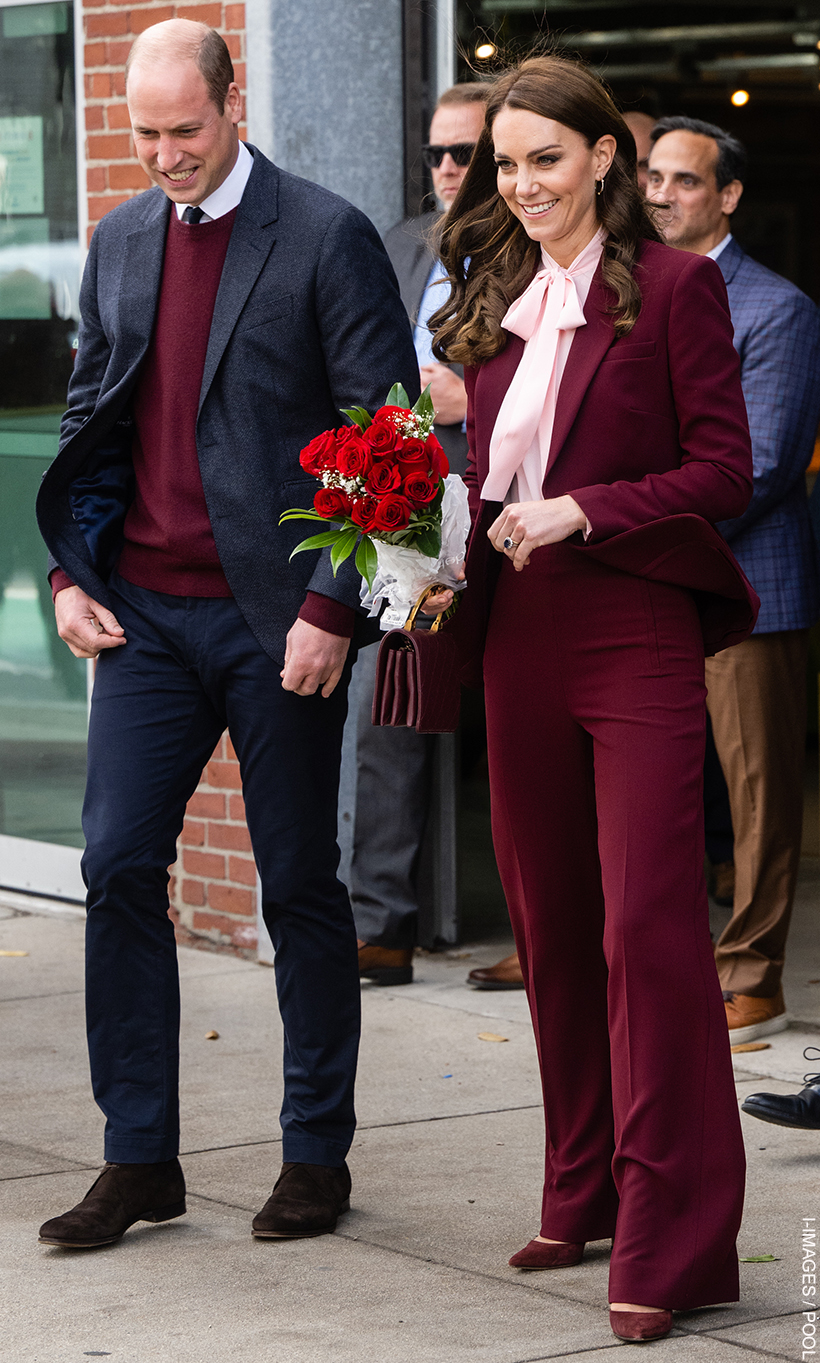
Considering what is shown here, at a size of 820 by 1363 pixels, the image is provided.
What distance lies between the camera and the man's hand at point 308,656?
3.85 meters

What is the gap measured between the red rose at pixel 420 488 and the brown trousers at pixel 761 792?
85.2 inches

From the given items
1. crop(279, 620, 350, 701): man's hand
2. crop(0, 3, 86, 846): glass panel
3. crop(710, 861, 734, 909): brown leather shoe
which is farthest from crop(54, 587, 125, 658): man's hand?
crop(710, 861, 734, 909): brown leather shoe

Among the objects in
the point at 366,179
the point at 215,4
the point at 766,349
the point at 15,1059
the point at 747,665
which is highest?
the point at 215,4

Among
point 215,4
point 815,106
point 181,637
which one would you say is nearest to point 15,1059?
point 181,637

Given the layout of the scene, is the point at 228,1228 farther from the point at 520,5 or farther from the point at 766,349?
the point at 520,5

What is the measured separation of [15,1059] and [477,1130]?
1.33 m

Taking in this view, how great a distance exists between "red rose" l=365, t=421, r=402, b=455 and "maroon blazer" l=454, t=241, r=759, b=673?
265 mm

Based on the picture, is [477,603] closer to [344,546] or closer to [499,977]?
[344,546]

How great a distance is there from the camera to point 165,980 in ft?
13.1

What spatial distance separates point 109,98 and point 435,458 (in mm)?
3517

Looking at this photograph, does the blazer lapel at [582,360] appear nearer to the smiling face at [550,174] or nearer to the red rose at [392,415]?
the smiling face at [550,174]

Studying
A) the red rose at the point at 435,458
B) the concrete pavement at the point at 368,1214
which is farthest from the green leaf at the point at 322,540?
the concrete pavement at the point at 368,1214

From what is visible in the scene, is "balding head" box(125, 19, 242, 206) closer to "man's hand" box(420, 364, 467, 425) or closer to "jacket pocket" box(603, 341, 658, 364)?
"jacket pocket" box(603, 341, 658, 364)

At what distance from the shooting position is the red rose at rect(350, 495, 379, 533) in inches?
135
